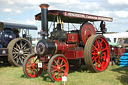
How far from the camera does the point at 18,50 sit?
8539 millimetres

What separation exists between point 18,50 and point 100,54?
158 inches

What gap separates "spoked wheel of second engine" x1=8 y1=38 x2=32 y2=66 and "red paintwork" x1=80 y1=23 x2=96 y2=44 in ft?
10.8

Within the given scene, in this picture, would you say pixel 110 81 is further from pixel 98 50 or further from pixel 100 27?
pixel 100 27

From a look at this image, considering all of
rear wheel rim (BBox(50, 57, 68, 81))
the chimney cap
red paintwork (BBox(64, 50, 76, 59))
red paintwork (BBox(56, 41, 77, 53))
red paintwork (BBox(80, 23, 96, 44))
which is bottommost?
rear wheel rim (BBox(50, 57, 68, 81))

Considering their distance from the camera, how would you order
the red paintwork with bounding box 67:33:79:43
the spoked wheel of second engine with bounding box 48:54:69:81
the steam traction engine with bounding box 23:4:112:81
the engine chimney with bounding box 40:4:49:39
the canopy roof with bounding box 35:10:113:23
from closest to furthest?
1. the spoked wheel of second engine with bounding box 48:54:69:81
2. the steam traction engine with bounding box 23:4:112:81
3. the engine chimney with bounding box 40:4:49:39
4. the canopy roof with bounding box 35:10:113:23
5. the red paintwork with bounding box 67:33:79:43

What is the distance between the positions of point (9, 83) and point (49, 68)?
1270 mm

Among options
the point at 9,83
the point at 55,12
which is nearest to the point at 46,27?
the point at 55,12

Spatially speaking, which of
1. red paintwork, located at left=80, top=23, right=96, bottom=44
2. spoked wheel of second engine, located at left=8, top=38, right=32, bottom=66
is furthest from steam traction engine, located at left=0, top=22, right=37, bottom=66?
red paintwork, located at left=80, top=23, right=96, bottom=44

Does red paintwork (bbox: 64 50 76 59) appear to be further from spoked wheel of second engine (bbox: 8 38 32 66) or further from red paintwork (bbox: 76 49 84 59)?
spoked wheel of second engine (bbox: 8 38 32 66)

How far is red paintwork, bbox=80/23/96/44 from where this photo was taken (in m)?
6.67

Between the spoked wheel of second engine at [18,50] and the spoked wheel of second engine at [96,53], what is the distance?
3.53m

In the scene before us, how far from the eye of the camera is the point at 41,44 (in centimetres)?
545

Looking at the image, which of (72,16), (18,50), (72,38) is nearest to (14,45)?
(18,50)

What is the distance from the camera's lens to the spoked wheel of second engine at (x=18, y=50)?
795 centimetres
